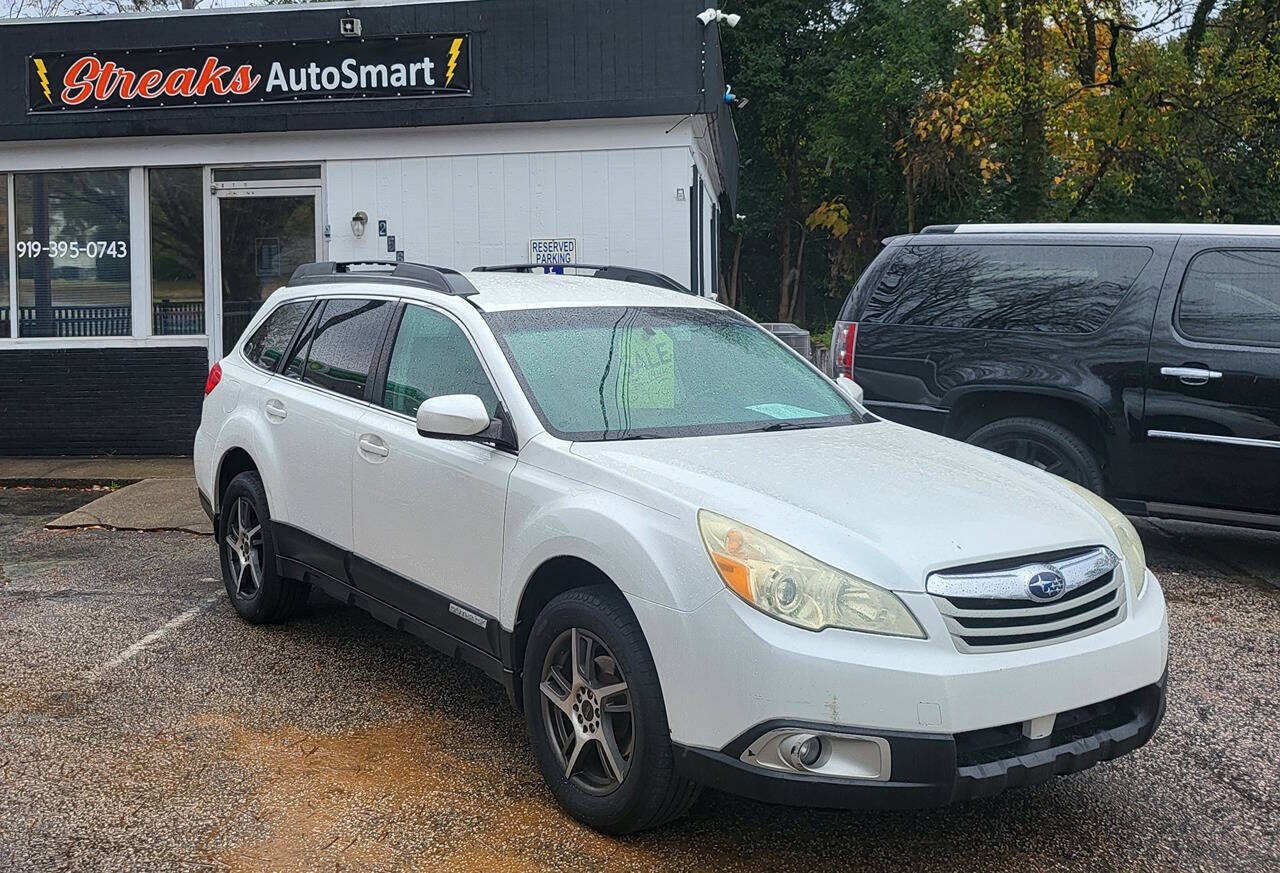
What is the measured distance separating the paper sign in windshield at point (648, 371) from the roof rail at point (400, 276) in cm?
69

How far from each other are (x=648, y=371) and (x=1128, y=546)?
1774 millimetres

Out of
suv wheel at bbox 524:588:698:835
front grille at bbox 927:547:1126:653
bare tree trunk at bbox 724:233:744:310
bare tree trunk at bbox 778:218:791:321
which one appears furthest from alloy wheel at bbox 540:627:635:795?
bare tree trunk at bbox 778:218:791:321

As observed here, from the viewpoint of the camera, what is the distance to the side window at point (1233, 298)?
23.6 ft

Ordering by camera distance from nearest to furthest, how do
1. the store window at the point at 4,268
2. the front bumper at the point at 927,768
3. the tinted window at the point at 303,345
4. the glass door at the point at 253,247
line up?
the front bumper at the point at 927,768 < the tinted window at the point at 303,345 < the glass door at the point at 253,247 < the store window at the point at 4,268

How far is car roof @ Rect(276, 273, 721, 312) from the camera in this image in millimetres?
5053

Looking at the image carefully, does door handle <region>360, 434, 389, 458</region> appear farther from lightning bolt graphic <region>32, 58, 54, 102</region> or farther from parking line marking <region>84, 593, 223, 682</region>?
lightning bolt graphic <region>32, 58, 54, 102</region>

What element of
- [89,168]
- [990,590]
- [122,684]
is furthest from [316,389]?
[89,168]

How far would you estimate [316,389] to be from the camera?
577cm

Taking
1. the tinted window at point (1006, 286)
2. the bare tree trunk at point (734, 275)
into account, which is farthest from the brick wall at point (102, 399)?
the bare tree trunk at point (734, 275)

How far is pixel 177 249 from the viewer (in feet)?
40.6

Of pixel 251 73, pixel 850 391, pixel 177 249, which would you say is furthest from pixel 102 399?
pixel 850 391

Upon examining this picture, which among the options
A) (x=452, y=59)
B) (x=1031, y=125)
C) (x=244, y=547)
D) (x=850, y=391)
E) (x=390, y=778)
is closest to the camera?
(x=390, y=778)

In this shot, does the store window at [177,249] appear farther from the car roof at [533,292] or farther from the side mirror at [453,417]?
the side mirror at [453,417]

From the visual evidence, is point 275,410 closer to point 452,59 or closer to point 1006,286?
point 1006,286
